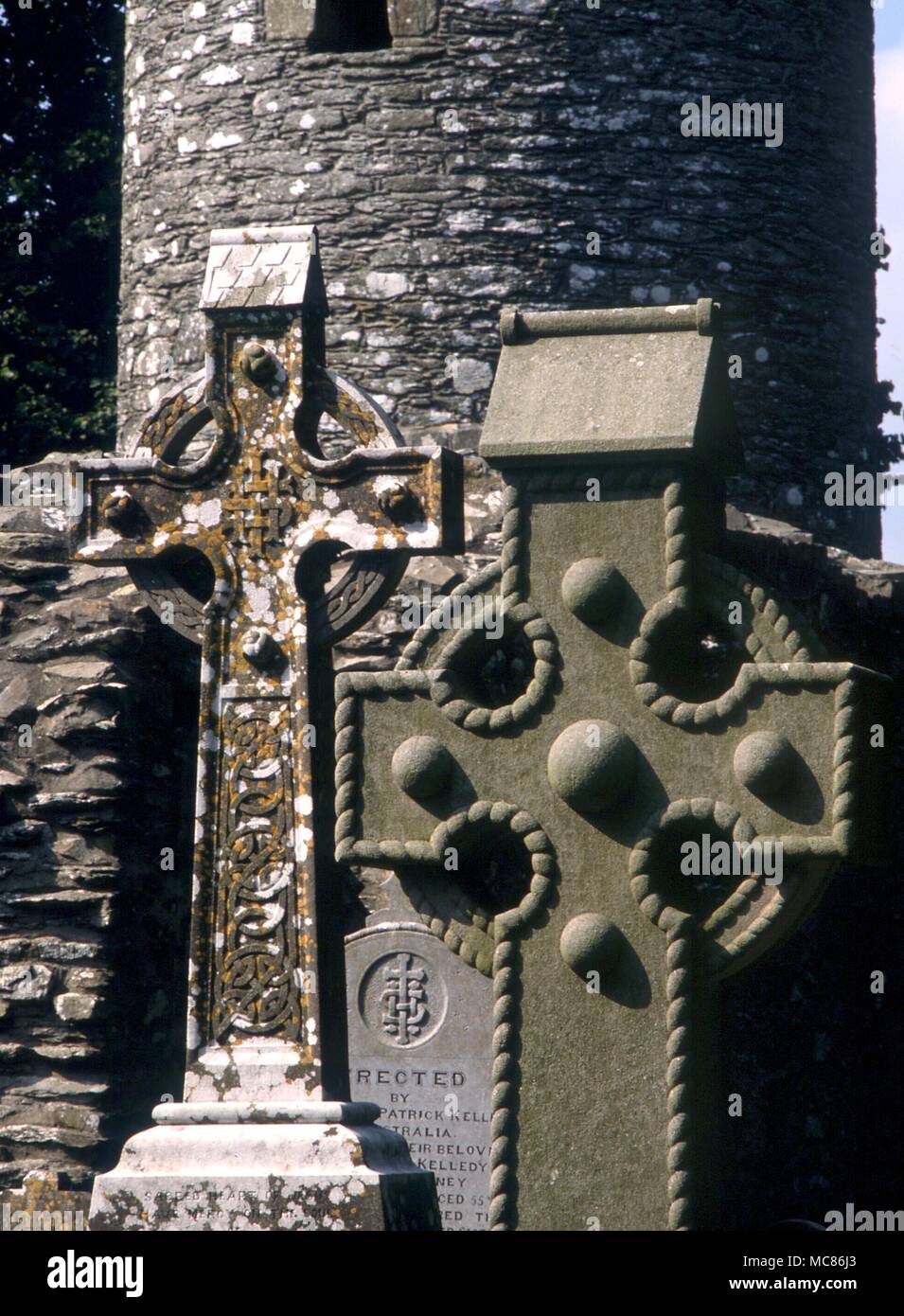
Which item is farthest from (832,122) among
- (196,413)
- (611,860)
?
(611,860)

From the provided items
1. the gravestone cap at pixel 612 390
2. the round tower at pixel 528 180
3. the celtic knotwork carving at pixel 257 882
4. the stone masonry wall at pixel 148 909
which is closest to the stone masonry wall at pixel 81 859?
the stone masonry wall at pixel 148 909

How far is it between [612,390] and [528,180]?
15.6 feet

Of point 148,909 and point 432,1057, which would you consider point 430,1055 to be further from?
point 148,909

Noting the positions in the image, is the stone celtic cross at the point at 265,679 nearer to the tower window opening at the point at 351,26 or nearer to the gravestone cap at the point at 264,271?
the gravestone cap at the point at 264,271

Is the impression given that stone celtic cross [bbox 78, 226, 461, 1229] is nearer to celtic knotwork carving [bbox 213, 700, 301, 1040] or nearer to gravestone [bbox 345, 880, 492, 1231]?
celtic knotwork carving [bbox 213, 700, 301, 1040]

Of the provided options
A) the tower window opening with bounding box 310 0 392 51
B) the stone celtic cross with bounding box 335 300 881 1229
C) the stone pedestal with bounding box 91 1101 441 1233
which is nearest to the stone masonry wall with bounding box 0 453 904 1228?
the stone pedestal with bounding box 91 1101 441 1233

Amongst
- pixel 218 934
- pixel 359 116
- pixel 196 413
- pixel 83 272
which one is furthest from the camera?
pixel 83 272

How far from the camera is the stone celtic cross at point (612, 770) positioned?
4285 millimetres

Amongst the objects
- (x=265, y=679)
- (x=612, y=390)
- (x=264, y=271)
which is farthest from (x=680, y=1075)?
(x=264, y=271)

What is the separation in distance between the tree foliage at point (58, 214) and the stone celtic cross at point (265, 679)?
8.50 m

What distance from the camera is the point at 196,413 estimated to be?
5023mm

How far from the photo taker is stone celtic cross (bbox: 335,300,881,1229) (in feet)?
14.1

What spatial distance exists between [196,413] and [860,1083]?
144 inches

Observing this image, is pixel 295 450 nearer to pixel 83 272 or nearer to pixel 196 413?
pixel 196 413
